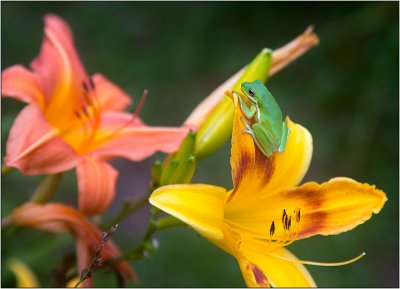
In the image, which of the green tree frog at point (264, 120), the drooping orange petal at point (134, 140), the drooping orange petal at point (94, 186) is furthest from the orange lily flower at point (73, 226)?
the green tree frog at point (264, 120)

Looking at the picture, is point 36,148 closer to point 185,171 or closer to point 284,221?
point 185,171

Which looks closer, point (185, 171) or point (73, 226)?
point (185, 171)

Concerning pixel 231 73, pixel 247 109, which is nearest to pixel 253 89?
pixel 247 109

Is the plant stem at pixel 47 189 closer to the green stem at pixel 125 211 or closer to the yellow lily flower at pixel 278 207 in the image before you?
the green stem at pixel 125 211

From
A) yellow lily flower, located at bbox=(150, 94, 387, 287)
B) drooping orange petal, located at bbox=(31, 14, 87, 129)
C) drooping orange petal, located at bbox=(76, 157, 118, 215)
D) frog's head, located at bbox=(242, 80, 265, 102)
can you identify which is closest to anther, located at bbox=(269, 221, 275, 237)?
yellow lily flower, located at bbox=(150, 94, 387, 287)

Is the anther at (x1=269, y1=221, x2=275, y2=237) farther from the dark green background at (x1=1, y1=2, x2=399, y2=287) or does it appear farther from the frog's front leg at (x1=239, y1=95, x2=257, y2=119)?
the dark green background at (x1=1, y1=2, x2=399, y2=287)

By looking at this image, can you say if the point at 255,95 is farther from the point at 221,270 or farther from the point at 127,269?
the point at 221,270
